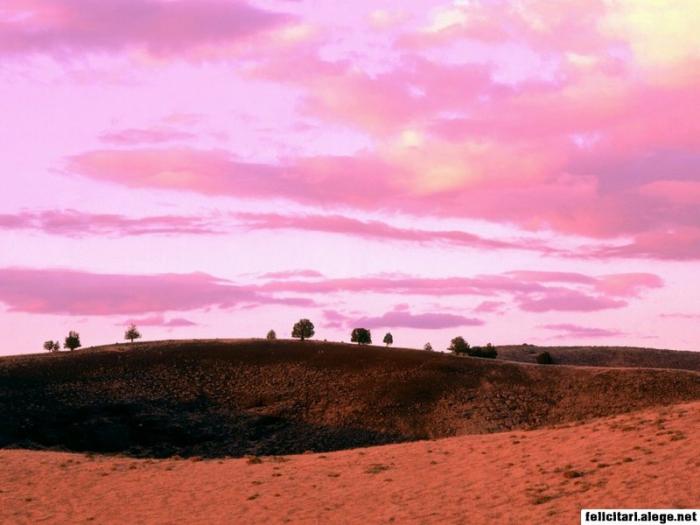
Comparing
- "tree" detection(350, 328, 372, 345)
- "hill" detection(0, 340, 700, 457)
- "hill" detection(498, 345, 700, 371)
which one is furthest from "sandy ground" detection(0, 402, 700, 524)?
"hill" detection(498, 345, 700, 371)

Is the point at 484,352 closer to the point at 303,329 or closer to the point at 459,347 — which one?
the point at 459,347

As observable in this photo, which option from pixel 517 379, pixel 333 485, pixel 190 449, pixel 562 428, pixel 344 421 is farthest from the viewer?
pixel 517 379

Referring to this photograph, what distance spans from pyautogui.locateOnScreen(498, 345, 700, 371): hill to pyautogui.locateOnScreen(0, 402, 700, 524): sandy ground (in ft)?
259

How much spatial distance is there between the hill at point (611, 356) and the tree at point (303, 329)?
109 feet

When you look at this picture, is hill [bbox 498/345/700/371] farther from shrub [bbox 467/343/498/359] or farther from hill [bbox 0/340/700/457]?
hill [bbox 0/340/700/457]

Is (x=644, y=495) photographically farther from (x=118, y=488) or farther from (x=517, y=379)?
(x=517, y=379)

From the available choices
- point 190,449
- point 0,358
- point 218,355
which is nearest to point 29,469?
point 190,449

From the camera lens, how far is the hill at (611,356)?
124 m

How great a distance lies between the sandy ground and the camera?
102 ft

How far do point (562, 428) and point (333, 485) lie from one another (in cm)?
1410

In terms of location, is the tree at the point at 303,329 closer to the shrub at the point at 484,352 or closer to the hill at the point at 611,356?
the shrub at the point at 484,352

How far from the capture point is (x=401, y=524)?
30906 millimetres

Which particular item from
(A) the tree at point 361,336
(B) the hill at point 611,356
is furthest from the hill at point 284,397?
(B) the hill at point 611,356

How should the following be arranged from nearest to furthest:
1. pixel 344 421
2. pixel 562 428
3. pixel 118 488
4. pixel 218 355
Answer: pixel 118 488 → pixel 562 428 → pixel 344 421 → pixel 218 355
